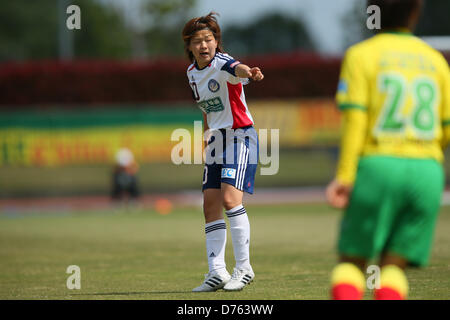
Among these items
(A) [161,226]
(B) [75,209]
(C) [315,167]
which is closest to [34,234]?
(A) [161,226]

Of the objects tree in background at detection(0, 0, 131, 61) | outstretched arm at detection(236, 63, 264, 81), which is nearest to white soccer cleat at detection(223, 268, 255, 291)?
outstretched arm at detection(236, 63, 264, 81)

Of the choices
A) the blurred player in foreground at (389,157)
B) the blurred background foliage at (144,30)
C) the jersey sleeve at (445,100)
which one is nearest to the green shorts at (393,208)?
the blurred player in foreground at (389,157)

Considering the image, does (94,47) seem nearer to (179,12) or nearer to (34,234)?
(179,12)

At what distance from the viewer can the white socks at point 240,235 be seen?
23.1ft

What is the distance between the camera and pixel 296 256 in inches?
411

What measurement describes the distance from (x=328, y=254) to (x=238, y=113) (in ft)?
13.6

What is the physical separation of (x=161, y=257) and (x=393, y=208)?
673cm

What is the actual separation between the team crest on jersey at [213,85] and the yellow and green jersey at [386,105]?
2.76m

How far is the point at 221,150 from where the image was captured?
23.3 ft

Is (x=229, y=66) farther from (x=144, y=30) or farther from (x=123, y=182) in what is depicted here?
(x=144, y=30)

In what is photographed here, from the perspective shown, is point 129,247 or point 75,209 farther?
point 75,209

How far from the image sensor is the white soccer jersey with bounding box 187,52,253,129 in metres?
7.02

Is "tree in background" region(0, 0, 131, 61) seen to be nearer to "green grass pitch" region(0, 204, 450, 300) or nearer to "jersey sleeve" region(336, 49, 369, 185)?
"green grass pitch" region(0, 204, 450, 300)

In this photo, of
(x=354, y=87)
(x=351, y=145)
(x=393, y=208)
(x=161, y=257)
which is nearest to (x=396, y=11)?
(x=354, y=87)
